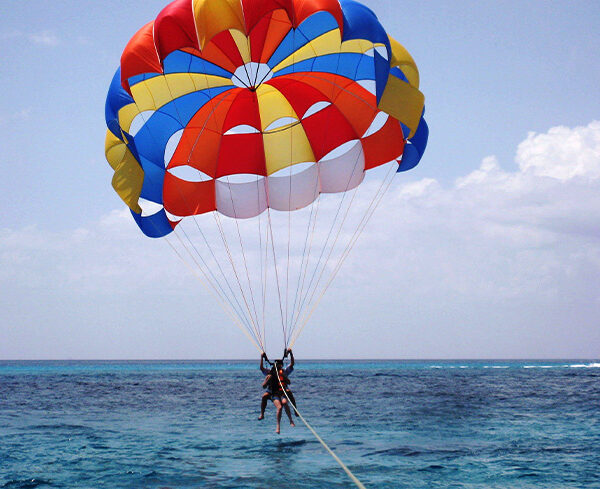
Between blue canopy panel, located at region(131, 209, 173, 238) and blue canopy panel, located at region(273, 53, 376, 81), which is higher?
blue canopy panel, located at region(273, 53, 376, 81)

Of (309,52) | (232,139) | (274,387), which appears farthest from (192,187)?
(274,387)

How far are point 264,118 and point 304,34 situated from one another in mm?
1880

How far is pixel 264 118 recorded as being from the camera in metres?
12.0

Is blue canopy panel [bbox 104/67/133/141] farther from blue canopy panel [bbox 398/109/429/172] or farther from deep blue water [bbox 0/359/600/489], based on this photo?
deep blue water [bbox 0/359/600/489]

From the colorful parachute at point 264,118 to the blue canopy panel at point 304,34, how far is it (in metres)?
0.02

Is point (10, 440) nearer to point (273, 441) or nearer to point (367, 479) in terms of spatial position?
point (273, 441)

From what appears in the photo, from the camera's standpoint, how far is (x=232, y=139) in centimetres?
1221

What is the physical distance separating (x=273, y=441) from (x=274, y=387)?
11.8 feet

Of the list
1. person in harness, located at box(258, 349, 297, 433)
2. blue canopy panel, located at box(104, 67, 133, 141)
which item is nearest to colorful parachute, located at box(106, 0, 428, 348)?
blue canopy panel, located at box(104, 67, 133, 141)

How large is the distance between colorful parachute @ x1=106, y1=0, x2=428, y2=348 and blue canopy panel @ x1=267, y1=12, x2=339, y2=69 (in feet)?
0.07

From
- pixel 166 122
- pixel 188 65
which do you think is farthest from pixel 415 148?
pixel 166 122

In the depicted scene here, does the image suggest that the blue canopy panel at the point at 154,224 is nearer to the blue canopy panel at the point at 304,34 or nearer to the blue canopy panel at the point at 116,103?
the blue canopy panel at the point at 116,103

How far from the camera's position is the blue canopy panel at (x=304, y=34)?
1070 cm

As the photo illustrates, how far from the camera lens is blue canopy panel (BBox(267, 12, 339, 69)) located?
10.7 metres
